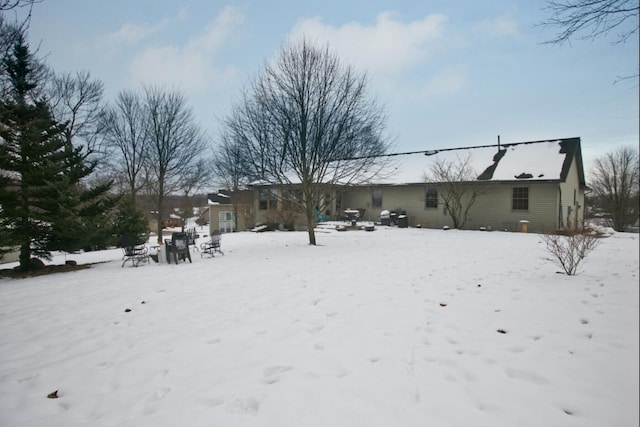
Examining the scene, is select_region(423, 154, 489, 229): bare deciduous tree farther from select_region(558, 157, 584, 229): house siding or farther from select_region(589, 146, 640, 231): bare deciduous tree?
select_region(589, 146, 640, 231): bare deciduous tree

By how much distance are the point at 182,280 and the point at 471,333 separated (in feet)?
18.9

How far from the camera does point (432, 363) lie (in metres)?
2.95

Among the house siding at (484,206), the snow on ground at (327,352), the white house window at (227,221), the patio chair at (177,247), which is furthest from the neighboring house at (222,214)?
the snow on ground at (327,352)

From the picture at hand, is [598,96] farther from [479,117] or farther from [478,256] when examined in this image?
[479,117]

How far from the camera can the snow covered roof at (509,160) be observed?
58.8 ft

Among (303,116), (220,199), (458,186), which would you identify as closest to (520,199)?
(458,186)

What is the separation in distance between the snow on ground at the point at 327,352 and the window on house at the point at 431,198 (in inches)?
593

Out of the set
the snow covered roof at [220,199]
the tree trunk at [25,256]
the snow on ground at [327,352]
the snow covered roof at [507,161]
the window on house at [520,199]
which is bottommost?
the snow on ground at [327,352]

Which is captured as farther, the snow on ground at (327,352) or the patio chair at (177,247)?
the patio chair at (177,247)

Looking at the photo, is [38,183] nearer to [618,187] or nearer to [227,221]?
[227,221]

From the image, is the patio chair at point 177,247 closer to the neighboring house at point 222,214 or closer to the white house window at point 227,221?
the neighboring house at point 222,214

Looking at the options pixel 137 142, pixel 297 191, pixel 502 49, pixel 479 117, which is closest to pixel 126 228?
pixel 297 191

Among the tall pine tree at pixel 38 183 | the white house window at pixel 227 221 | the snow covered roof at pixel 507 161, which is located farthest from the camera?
the white house window at pixel 227 221

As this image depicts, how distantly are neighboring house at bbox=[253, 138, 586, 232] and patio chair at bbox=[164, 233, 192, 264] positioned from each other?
5523 millimetres
